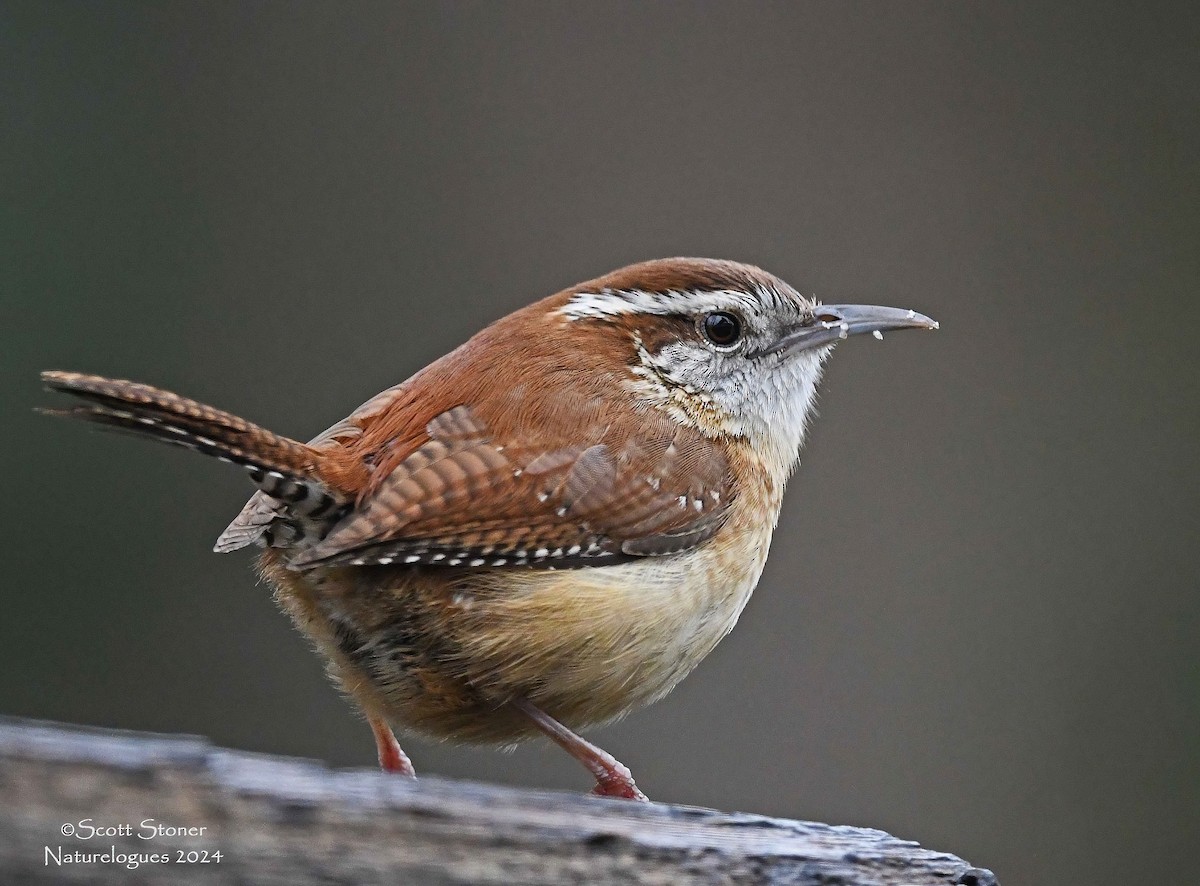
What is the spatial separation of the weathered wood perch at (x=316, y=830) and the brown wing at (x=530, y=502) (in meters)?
0.76

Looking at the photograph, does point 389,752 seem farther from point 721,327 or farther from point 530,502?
point 721,327

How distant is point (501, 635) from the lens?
2.54m

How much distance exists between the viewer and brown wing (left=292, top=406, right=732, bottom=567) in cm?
250

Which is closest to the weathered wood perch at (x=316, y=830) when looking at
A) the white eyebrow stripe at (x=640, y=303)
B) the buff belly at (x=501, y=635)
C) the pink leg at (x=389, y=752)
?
the buff belly at (x=501, y=635)

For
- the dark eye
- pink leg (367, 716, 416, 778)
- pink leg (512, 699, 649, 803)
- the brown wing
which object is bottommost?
pink leg (367, 716, 416, 778)

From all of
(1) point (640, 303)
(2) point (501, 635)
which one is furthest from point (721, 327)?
(2) point (501, 635)

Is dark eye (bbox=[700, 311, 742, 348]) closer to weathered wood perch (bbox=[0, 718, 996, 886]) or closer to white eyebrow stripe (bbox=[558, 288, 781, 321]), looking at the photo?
white eyebrow stripe (bbox=[558, 288, 781, 321])

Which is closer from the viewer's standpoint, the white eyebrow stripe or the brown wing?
the brown wing

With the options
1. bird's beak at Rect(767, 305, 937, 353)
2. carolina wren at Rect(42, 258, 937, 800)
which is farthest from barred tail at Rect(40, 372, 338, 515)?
bird's beak at Rect(767, 305, 937, 353)

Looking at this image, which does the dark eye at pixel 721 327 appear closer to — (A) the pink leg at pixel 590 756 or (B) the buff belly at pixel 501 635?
(B) the buff belly at pixel 501 635

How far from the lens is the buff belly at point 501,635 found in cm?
256

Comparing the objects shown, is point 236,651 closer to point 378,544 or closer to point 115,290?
point 115,290

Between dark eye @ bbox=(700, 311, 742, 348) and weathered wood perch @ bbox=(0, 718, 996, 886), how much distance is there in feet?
5.08

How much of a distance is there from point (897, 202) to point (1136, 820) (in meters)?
2.96
